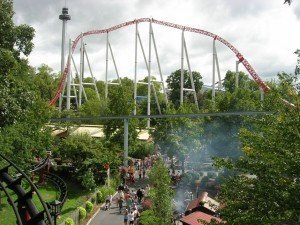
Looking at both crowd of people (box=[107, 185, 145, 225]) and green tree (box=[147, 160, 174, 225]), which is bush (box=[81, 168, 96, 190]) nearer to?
crowd of people (box=[107, 185, 145, 225])

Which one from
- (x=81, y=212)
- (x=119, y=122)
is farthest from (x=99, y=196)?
→ (x=119, y=122)

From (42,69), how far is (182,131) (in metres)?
39.6

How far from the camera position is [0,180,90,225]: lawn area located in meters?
18.1

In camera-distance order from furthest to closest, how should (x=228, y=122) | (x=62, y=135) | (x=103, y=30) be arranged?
(x=103, y=30)
(x=62, y=135)
(x=228, y=122)

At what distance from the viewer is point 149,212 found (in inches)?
714

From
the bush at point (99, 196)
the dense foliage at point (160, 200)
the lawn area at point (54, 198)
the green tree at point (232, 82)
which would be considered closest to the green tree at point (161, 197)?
the dense foliage at point (160, 200)

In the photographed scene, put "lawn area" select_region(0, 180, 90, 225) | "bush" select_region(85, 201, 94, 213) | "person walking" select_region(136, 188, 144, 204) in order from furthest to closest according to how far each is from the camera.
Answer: "person walking" select_region(136, 188, 144, 204), "bush" select_region(85, 201, 94, 213), "lawn area" select_region(0, 180, 90, 225)

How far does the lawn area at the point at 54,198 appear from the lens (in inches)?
713

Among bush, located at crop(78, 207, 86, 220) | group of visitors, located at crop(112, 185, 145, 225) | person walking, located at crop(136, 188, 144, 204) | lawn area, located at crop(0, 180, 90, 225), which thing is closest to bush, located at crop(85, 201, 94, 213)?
lawn area, located at crop(0, 180, 90, 225)

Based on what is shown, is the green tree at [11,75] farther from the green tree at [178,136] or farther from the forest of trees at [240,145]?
the green tree at [178,136]

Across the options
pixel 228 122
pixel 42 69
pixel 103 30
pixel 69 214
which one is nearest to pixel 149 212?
pixel 69 214

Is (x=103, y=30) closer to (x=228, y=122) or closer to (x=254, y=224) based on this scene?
(x=228, y=122)

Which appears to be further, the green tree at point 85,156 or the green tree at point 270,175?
the green tree at point 85,156

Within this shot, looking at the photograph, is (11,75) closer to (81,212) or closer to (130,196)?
(81,212)
